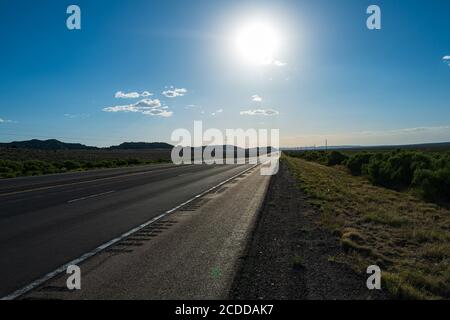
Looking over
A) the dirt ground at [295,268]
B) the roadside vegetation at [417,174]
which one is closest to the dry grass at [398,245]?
the dirt ground at [295,268]

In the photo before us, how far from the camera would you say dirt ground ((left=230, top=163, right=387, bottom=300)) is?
5.30 m

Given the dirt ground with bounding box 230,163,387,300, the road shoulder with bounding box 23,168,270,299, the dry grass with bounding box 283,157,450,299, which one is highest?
the road shoulder with bounding box 23,168,270,299

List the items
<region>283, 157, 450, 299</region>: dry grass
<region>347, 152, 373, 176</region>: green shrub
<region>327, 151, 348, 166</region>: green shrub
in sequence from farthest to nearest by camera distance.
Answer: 1. <region>327, 151, 348, 166</region>: green shrub
2. <region>347, 152, 373, 176</region>: green shrub
3. <region>283, 157, 450, 299</region>: dry grass

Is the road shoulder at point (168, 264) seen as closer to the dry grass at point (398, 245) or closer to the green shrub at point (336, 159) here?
the dry grass at point (398, 245)

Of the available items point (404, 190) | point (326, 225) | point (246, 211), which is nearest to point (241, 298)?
point (326, 225)

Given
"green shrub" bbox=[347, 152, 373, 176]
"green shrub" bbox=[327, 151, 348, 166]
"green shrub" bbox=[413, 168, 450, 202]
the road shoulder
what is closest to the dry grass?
the road shoulder

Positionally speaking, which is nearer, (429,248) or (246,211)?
(429,248)

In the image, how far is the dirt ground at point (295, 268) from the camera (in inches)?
209

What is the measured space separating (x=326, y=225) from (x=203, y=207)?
454 centimetres

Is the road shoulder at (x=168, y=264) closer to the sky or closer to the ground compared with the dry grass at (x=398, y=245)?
closer to the sky

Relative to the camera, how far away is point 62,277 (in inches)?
228

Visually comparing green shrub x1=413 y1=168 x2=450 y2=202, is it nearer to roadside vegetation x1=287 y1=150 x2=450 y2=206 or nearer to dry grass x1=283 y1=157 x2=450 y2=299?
Result: roadside vegetation x1=287 y1=150 x2=450 y2=206
